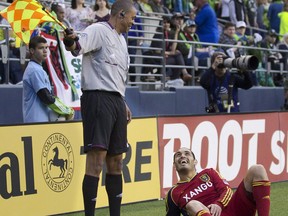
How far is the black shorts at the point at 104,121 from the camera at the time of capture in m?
8.25

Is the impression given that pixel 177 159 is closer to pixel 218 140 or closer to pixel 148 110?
pixel 218 140

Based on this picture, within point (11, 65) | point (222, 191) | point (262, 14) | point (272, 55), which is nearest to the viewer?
point (222, 191)

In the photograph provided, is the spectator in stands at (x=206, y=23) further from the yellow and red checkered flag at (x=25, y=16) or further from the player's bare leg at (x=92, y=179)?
the player's bare leg at (x=92, y=179)

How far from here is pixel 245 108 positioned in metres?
18.1

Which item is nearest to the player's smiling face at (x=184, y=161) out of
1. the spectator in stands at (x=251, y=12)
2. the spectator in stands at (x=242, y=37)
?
the spectator in stands at (x=242, y=37)

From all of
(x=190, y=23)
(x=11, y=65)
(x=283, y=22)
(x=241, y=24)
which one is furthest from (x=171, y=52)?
(x=283, y=22)

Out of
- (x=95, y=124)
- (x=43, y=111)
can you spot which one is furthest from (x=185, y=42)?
(x=95, y=124)

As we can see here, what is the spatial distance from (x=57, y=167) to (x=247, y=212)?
2.47 meters

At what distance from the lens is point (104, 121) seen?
8.27 metres

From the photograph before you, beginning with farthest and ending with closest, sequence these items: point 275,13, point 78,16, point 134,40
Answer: point 275,13 < point 134,40 < point 78,16

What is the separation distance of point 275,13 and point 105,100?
1303 centimetres

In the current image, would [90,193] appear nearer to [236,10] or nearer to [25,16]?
[25,16]

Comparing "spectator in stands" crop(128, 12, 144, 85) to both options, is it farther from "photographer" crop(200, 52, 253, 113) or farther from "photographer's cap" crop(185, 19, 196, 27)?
"photographer" crop(200, 52, 253, 113)

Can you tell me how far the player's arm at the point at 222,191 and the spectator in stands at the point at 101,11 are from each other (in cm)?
671
